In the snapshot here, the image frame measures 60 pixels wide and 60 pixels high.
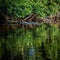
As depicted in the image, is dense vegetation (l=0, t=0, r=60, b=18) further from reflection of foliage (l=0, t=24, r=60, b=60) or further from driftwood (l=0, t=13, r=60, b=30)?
reflection of foliage (l=0, t=24, r=60, b=60)

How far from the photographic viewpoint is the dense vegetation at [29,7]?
49.0 metres

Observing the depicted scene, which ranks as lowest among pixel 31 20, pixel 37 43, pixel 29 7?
pixel 37 43

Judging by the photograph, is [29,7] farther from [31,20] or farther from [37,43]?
[37,43]

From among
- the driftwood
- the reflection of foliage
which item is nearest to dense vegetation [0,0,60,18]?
the driftwood

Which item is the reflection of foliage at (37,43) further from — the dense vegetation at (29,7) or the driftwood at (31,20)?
the dense vegetation at (29,7)

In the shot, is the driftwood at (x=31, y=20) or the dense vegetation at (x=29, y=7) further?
the dense vegetation at (x=29, y=7)

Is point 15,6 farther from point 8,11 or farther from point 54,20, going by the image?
point 54,20

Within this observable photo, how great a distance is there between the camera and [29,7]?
5547cm

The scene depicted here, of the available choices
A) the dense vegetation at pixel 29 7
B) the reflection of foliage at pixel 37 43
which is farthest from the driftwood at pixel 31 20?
the reflection of foliage at pixel 37 43

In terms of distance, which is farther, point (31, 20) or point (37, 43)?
point (31, 20)

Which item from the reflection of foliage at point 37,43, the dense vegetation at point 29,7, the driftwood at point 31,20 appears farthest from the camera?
the dense vegetation at point 29,7

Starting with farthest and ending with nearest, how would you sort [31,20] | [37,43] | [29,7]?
[29,7] → [31,20] → [37,43]

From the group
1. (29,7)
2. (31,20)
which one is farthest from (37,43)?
(29,7)

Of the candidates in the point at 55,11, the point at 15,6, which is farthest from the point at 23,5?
the point at 55,11
